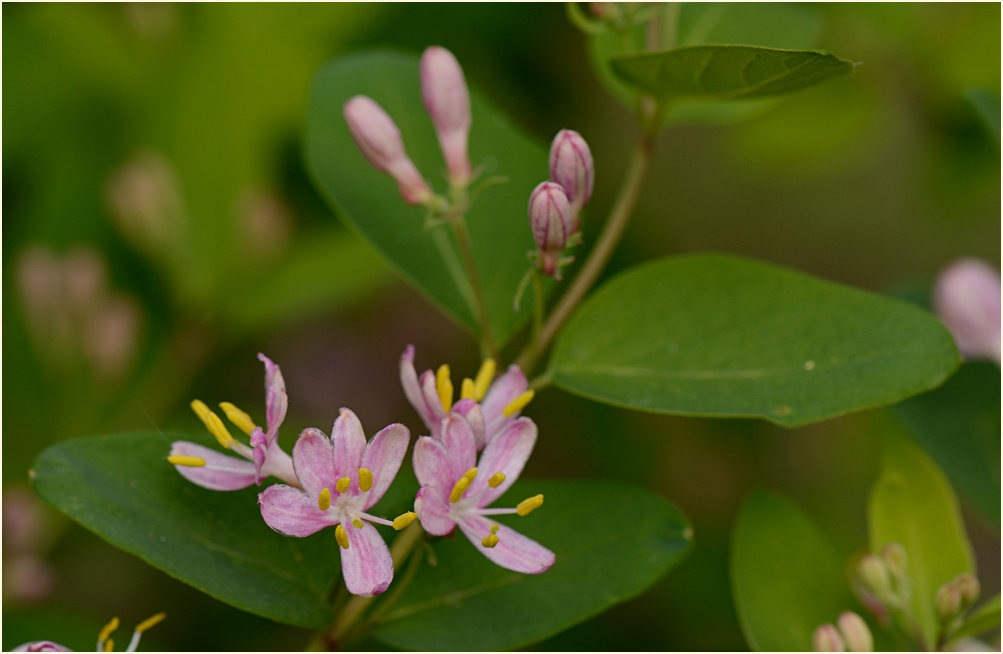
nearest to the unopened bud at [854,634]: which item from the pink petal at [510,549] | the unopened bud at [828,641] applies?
the unopened bud at [828,641]

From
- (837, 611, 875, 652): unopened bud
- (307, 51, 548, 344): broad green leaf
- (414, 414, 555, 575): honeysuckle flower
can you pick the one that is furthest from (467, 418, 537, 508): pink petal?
(837, 611, 875, 652): unopened bud

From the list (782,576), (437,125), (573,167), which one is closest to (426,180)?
(437,125)

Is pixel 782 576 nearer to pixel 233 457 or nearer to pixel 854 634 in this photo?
pixel 854 634

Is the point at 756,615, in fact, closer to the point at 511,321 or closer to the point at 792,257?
the point at 511,321

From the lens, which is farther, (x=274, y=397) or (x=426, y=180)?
(x=426, y=180)

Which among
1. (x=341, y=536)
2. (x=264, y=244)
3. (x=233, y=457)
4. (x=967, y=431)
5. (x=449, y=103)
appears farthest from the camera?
(x=264, y=244)

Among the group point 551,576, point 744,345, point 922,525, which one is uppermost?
point 744,345
